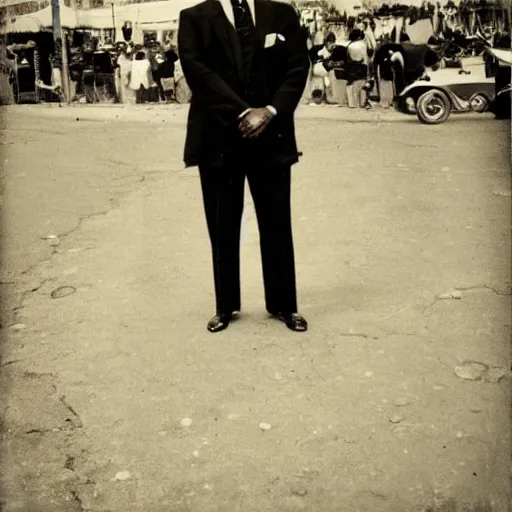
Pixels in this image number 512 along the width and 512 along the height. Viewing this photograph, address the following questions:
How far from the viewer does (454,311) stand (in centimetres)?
268

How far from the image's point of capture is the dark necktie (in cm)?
222

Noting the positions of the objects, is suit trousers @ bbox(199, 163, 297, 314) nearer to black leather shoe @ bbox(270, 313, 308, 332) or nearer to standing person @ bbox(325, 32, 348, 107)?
black leather shoe @ bbox(270, 313, 308, 332)

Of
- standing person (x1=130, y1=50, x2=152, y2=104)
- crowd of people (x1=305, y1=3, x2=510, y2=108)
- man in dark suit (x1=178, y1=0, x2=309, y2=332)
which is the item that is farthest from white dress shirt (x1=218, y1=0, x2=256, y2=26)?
standing person (x1=130, y1=50, x2=152, y2=104)

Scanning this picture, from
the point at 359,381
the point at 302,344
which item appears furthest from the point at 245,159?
the point at 359,381

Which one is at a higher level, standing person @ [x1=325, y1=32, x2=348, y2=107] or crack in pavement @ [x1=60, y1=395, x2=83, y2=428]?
standing person @ [x1=325, y1=32, x2=348, y2=107]

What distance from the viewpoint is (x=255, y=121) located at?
2252 mm

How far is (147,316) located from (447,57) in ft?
4.85

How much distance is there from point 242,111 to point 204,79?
0.16 meters

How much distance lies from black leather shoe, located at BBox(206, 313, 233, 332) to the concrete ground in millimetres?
46

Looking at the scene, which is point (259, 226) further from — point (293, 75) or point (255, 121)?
point (293, 75)

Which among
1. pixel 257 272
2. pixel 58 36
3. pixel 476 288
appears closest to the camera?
pixel 58 36

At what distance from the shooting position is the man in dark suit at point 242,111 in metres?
2.22

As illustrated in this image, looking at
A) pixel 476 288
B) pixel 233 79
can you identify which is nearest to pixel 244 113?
pixel 233 79

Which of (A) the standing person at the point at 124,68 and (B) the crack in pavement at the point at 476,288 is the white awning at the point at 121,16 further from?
(B) the crack in pavement at the point at 476,288
